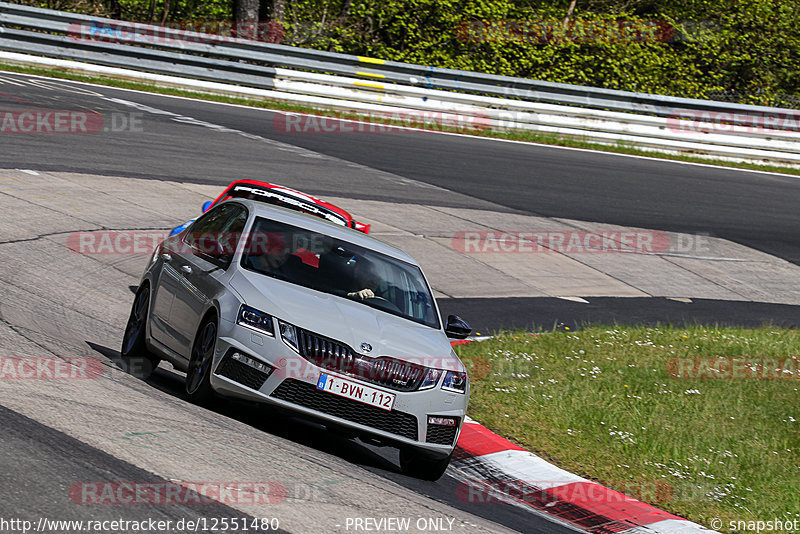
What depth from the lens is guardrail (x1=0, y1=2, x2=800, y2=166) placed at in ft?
81.8

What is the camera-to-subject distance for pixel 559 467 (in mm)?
7703

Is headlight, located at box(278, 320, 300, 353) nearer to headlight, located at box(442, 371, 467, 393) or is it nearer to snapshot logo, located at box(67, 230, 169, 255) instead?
headlight, located at box(442, 371, 467, 393)

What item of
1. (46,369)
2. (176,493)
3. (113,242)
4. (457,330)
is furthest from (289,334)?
(113,242)

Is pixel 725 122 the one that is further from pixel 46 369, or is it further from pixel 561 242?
pixel 46 369

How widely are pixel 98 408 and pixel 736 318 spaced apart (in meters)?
10.5

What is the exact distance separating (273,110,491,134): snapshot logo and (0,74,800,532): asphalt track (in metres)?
0.45

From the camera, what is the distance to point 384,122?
973 inches

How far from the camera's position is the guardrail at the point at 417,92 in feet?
81.8

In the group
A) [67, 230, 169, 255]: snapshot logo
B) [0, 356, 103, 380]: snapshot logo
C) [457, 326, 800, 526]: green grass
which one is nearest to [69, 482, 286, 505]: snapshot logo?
[0, 356, 103, 380]: snapshot logo

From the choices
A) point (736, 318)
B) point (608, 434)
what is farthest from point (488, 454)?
point (736, 318)

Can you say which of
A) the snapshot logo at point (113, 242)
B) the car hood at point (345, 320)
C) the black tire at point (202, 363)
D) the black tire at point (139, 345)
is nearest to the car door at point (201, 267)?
the black tire at point (202, 363)

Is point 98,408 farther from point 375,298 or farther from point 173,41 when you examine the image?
point 173,41

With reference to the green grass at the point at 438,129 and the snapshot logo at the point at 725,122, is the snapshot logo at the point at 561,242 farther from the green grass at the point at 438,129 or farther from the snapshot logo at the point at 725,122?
the snapshot logo at the point at 725,122

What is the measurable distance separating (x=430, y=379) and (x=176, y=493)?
2.37m
